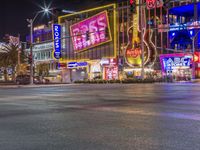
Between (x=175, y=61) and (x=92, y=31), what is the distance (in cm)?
1712

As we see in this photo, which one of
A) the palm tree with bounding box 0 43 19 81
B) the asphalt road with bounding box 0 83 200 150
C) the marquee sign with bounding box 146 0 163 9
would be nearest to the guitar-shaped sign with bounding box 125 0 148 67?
the marquee sign with bounding box 146 0 163 9

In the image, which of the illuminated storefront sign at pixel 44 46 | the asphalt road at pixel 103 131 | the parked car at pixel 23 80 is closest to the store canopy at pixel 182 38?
the parked car at pixel 23 80

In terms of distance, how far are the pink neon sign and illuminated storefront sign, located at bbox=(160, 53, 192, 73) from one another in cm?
1171

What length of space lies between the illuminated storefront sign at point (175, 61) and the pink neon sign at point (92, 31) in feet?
38.4

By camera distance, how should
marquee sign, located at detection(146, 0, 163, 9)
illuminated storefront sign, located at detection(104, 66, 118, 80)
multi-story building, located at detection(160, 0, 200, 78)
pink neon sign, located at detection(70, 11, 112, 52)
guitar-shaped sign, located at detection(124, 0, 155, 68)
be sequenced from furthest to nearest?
pink neon sign, located at detection(70, 11, 112, 52) → illuminated storefront sign, located at detection(104, 66, 118, 80) → guitar-shaped sign, located at detection(124, 0, 155, 68) → multi-story building, located at detection(160, 0, 200, 78) → marquee sign, located at detection(146, 0, 163, 9)

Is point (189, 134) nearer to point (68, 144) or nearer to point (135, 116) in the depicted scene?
point (68, 144)

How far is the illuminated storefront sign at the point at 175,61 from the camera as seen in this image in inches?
2692

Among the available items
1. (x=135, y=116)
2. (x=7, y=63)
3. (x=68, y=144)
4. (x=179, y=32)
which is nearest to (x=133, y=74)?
(x=179, y=32)

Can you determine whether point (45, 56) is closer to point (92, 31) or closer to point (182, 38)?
point (92, 31)

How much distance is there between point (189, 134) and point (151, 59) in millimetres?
61675

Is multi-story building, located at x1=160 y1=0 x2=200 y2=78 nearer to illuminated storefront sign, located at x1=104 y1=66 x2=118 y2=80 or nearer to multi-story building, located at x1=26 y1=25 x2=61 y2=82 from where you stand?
illuminated storefront sign, located at x1=104 y1=66 x2=118 y2=80

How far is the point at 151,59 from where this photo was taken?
232 feet

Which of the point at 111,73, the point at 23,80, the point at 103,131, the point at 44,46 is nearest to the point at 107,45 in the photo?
the point at 111,73

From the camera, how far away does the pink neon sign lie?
76562mm
